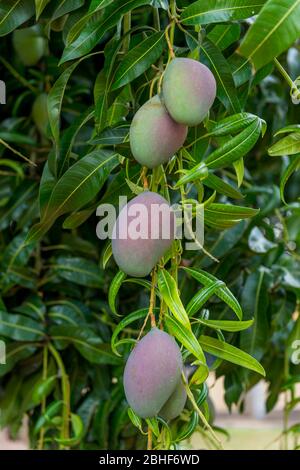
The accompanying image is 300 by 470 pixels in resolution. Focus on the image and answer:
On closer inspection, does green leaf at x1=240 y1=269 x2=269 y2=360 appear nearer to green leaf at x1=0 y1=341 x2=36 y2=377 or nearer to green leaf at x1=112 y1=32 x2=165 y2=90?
green leaf at x1=0 y1=341 x2=36 y2=377

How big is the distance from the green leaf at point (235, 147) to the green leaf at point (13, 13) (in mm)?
234

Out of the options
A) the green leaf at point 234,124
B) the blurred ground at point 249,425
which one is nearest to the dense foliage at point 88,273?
the green leaf at point 234,124

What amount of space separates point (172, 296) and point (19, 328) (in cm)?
49

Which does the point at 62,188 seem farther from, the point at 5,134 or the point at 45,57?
the point at 45,57

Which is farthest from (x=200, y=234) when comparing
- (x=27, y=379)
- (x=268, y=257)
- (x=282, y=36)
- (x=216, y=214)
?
(x=27, y=379)

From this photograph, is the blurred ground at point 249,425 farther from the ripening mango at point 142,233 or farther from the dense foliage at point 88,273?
the ripening mango at point 142,233

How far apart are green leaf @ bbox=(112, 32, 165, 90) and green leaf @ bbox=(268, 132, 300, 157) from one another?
0.38 ft

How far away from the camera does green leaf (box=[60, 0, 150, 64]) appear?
1.88ft

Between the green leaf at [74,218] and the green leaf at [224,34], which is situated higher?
the green leaf at [224,34]

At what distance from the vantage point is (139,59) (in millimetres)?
590

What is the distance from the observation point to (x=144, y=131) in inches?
20.2

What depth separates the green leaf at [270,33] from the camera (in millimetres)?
434

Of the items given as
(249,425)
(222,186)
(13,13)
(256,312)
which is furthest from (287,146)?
(249,425)

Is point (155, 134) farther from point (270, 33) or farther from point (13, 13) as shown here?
point (13, 13)
